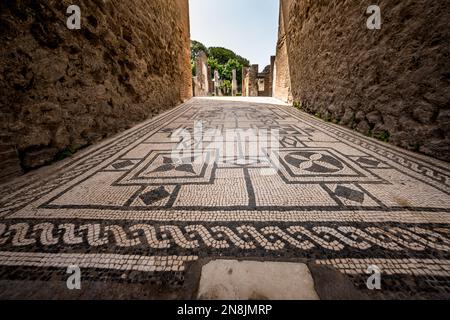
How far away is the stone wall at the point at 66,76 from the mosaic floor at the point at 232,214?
26cm

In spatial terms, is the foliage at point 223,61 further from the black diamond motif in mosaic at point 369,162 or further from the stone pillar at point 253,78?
the black diamond motif in mosaic at point 369,162

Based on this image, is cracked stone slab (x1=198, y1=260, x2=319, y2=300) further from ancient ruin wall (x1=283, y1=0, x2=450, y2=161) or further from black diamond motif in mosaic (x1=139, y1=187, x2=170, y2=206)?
ancient ruin wall (x1=283, y1=0, x2=450, y2=161)

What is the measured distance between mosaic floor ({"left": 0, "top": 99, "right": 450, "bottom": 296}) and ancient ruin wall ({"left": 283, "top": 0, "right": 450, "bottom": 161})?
0.28 m

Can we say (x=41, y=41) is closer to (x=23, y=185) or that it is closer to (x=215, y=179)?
(x=23, y=185)

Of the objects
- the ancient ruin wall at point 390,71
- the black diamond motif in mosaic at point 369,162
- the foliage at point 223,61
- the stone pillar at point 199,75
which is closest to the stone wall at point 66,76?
the black diamond motif in mosaic at point 369,162

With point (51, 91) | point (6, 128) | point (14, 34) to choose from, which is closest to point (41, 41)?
point (14, 34)

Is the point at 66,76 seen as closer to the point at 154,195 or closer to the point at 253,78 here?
the point at 154,195

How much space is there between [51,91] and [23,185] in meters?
0.81

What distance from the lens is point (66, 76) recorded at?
1.87m

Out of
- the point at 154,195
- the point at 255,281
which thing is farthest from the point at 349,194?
the point at 154,195

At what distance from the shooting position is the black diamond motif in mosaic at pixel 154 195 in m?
1.28

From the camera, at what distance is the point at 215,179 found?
5.03ft

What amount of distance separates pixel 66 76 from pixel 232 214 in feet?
6.34
